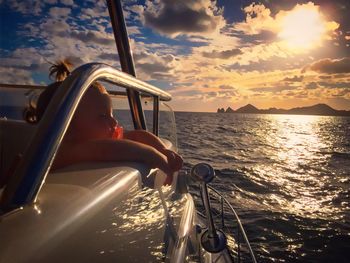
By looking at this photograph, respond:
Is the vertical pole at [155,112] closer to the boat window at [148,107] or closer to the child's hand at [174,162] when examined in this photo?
the boat window at [148,107]

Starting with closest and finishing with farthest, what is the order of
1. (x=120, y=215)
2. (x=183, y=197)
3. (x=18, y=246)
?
(x=18, y=246) < (x=120, y=215) < (x=183, y=197)

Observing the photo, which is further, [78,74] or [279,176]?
[279,176]

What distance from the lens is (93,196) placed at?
2.80ft

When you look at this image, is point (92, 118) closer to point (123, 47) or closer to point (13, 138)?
point (13, 138)

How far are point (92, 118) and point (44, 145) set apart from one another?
57 centimetres

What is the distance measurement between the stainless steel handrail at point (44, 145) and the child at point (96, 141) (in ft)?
1.06

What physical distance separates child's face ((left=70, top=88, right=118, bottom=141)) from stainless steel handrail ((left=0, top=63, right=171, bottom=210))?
1.33 feet

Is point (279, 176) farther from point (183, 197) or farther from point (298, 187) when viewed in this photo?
point (183, 197)

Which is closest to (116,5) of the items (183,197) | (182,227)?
(183,197)

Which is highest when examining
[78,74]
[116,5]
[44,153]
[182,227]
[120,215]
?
[116,5]

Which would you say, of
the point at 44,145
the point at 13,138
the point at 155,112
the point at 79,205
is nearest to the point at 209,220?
the point at 79,205

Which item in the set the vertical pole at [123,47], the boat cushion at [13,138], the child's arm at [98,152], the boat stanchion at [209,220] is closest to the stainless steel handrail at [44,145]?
the child's arm at [98,152]

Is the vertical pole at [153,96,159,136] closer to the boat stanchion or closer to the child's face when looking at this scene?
the boat stanchion

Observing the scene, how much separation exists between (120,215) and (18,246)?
15.2 inches
